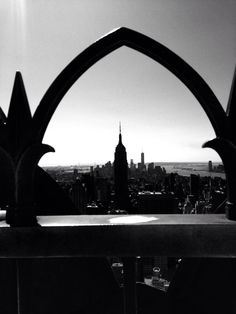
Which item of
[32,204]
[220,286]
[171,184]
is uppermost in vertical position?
[32,204]

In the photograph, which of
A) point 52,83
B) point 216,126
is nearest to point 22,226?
point 52,83

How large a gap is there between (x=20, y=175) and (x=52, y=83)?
0.52 metres

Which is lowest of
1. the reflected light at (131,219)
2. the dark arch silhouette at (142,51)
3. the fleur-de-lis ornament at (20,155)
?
the reflected light at (131,219)

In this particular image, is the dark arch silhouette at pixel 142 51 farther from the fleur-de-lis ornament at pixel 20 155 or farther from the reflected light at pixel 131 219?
the reflected light at pixel 131 219

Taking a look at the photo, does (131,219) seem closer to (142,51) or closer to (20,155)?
(20,155)

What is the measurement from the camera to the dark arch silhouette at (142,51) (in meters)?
1.53

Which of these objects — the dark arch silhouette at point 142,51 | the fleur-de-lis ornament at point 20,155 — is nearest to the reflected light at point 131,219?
the fleur-de-lis ornament at point 20,155

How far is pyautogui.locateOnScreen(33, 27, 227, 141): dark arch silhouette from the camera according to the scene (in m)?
1.53

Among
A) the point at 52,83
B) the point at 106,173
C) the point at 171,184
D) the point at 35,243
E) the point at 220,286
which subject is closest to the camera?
the point at 35,243

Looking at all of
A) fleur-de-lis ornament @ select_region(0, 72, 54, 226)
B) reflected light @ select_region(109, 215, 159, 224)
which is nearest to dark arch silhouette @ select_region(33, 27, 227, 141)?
fleur-de-lis ornament @ select_region(0, 72, 54, 226)

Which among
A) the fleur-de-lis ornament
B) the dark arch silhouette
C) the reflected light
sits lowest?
the reflected light

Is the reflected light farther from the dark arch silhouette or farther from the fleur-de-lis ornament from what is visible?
the dark arch silhouette

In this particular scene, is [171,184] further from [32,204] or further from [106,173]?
[32,204]

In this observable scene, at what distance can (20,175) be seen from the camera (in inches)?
63.1
